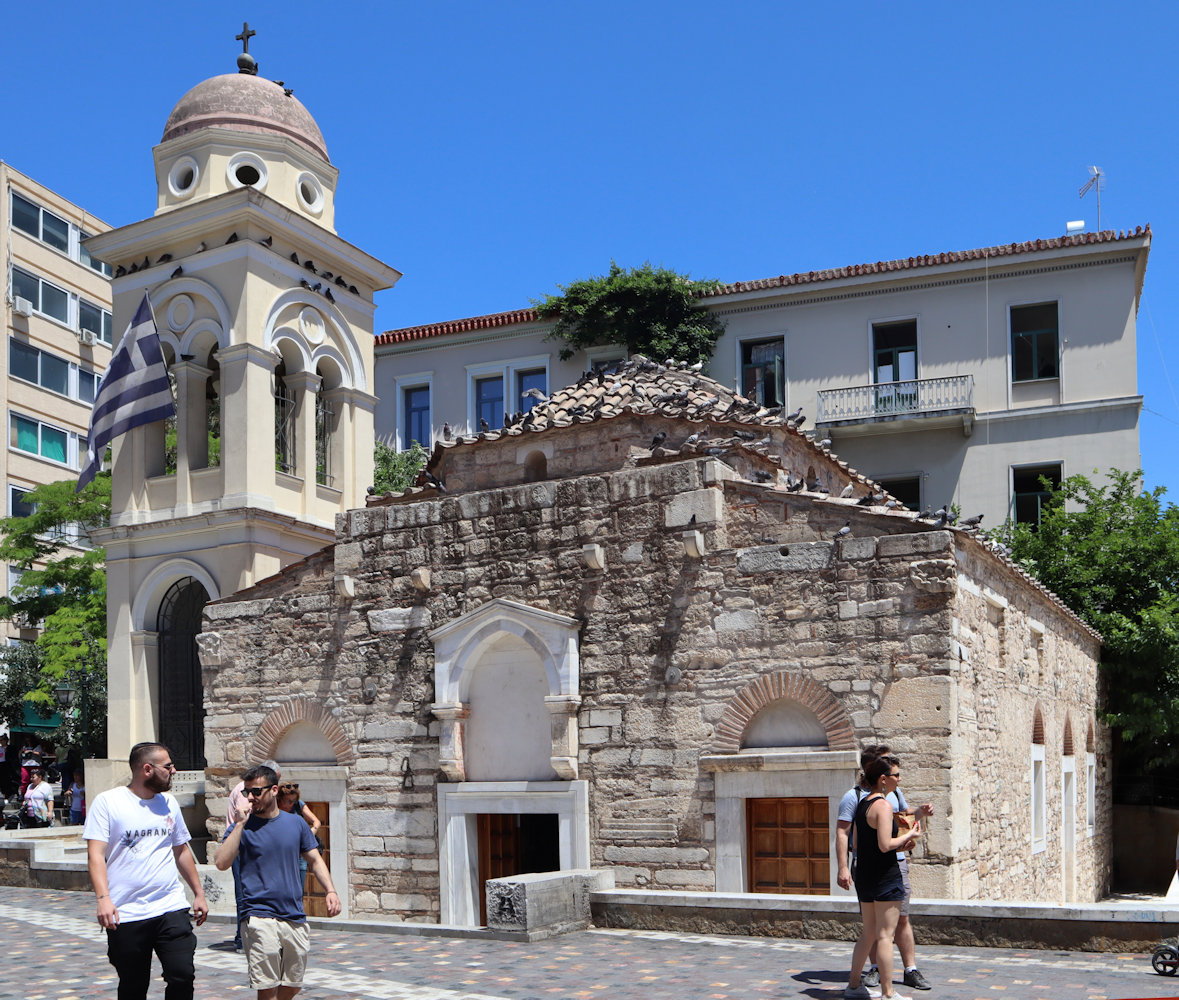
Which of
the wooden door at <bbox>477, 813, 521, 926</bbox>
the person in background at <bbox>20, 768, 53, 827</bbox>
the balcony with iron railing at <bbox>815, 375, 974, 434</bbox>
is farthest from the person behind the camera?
the balcony with iron railing at <bbox>815, 375, 974, 434</bbox>

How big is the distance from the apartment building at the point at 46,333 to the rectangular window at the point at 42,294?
0.03m

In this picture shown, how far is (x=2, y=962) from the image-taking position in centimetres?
899

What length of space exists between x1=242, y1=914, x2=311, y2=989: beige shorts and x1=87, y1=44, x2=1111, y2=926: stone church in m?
5.60

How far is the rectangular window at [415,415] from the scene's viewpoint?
28500mm

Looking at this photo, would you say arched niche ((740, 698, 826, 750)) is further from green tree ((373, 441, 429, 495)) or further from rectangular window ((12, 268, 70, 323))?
rectangular window ((12, 268, 70, 323))

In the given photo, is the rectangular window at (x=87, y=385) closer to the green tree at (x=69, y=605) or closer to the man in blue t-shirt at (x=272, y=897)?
the green tree at (x=69, y=605)

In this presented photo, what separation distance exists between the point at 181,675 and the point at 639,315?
40.6ft

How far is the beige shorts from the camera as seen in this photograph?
6.02 metres

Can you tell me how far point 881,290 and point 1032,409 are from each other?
3.64 metres

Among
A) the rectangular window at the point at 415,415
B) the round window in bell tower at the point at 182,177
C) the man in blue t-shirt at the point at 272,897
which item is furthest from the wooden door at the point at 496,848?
the rectangular window at the point at 415,415

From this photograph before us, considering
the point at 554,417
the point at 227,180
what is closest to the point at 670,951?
the point at 554,417

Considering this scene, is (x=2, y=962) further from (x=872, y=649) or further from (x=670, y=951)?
(x=872, y=649)

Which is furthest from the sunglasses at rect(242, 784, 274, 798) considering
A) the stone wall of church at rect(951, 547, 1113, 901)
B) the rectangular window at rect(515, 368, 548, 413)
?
the rectangular window at rect(515, 368, 548, 413)

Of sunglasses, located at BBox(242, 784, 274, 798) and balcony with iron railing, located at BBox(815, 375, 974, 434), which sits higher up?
balcony with iron railing, located at BBox(815, 375, 974, 434)
